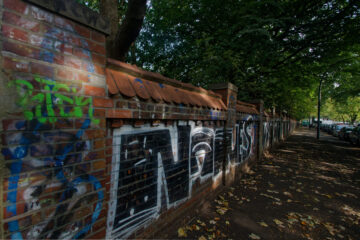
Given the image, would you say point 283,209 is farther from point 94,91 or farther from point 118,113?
point 94,91

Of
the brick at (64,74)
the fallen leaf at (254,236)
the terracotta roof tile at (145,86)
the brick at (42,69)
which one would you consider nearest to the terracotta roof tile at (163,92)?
the terracotta roof tile at (145,86)

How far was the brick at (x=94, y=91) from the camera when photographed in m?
1.45

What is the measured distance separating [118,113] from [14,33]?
2.91 feet

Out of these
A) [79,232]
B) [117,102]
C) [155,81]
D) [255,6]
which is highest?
[255,6]

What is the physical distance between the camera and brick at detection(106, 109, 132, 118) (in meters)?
1.62

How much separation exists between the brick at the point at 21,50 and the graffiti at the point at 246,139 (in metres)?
4.87

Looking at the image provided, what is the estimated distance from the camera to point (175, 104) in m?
2.45

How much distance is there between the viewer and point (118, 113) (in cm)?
170

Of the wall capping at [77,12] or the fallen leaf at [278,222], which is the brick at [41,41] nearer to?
the wall capping at [77,12]

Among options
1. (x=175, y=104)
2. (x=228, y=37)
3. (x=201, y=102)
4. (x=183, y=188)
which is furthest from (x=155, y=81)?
(x=228, y=37)

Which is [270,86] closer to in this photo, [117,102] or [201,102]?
[201,102]

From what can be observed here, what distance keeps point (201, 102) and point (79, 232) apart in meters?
2.39

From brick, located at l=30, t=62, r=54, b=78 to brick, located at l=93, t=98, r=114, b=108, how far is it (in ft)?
1.17

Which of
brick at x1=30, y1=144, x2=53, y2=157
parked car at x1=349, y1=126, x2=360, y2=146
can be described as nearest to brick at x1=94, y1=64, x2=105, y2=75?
brick at x1=30, y1=144, x2=53, y2=157
